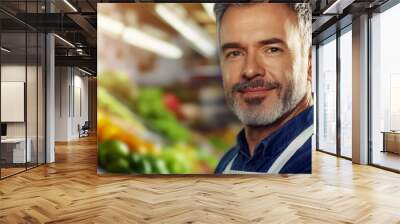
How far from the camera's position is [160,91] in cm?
643

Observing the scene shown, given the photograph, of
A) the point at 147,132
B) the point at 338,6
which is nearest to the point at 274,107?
the point at 147,132

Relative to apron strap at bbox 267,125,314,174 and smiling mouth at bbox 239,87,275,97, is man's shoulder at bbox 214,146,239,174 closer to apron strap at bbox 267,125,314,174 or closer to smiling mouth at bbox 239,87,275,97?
apron strap at bbox 267,125,314,174

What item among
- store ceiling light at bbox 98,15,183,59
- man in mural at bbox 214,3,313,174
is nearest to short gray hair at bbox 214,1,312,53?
man in mural at bbox 214,3,313,174

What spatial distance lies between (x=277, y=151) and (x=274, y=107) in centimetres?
73

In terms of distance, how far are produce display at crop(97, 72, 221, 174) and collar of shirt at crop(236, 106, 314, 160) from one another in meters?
0.45

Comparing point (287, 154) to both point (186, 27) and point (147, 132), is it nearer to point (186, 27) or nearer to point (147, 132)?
point (147, 132)

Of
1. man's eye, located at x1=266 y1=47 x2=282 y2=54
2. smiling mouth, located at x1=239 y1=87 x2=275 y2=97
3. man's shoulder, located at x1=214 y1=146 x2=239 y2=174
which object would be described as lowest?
man's shoulder, located at x1=214 y1=146 x2=239 y2=174

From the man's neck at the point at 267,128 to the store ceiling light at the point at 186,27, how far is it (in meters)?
1.44

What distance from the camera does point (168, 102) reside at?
6434mm

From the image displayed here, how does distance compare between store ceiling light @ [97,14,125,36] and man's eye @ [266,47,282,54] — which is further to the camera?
store ceiling light @ [97,14,125,36]

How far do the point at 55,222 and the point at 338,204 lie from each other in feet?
10.3

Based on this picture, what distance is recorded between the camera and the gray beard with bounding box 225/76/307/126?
632 centimetres

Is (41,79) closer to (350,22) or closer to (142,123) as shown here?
(142,123)

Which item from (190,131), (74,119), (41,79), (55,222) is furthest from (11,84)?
(74,119)
